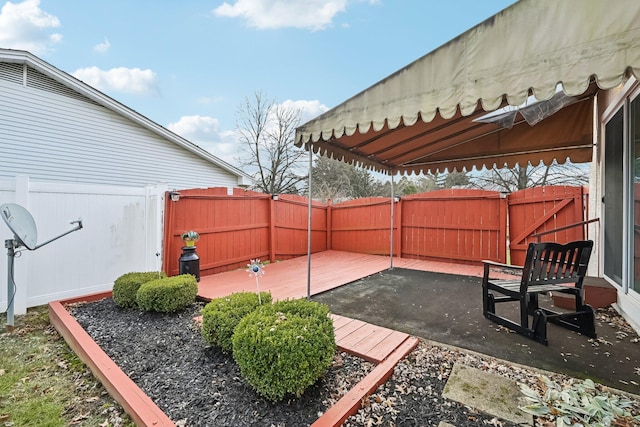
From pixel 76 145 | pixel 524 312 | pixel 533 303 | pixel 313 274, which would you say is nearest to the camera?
pixel 524 312

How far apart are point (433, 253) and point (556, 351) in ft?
14.5

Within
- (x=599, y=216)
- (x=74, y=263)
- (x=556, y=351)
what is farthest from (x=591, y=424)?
(x=74, y=263)

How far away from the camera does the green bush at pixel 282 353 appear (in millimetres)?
1526

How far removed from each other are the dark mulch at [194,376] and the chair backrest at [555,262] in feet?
5.09

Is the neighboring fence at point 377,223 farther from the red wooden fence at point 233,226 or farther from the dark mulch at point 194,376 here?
the dark mulch at point 194,376

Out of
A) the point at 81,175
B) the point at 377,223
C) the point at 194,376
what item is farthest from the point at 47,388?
the point at 81,175

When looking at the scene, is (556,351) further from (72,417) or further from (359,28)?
(359,28)

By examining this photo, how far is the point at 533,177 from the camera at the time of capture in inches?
483

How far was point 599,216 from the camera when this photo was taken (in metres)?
3.61

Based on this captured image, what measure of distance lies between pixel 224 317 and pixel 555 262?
270 cm

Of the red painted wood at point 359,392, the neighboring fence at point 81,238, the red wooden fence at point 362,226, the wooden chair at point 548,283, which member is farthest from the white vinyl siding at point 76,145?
the wooden chair at point 548,283

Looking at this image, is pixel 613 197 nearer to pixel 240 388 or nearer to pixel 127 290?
pixel 240 388

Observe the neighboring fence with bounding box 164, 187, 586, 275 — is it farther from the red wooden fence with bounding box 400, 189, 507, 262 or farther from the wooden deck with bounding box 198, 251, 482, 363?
the wooden deck with bounding box 198, 251, 482, 363

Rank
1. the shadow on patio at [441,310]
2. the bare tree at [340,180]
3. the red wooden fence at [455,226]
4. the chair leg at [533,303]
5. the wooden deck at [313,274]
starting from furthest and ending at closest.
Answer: the bare tree at [340,180] < the red wooden fence at [455,226] < the wooden deck at [313,274] < the chair leg at [533,303] < the shadow on patio at [441,310]
